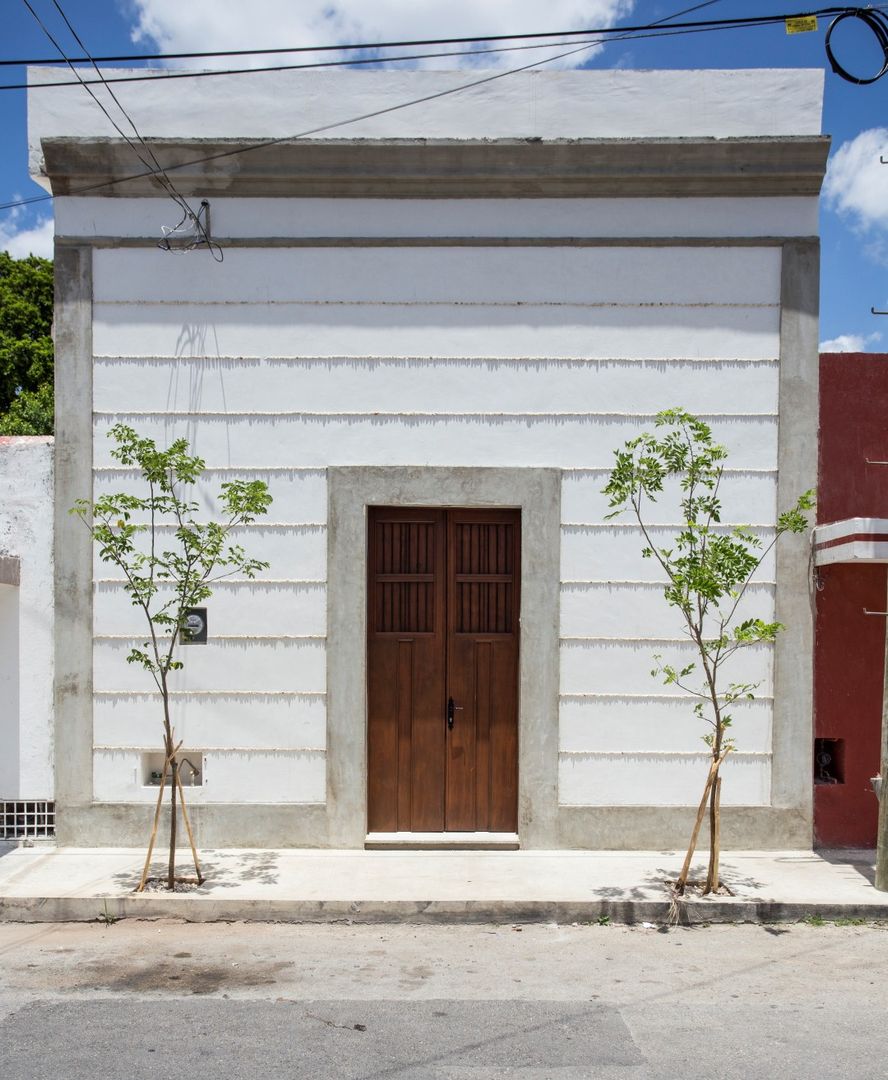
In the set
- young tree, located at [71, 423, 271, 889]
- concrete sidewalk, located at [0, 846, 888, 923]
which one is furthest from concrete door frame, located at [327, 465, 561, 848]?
young tree, located at [71, 423, 271, 889]

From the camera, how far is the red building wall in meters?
8.71

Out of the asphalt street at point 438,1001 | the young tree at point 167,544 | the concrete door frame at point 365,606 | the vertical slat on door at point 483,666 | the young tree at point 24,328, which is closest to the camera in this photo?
the asphalt street at point 438,1001

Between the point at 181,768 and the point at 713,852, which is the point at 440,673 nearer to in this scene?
the point at 181,768

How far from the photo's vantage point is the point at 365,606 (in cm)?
870

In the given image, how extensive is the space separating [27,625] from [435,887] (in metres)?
4.19

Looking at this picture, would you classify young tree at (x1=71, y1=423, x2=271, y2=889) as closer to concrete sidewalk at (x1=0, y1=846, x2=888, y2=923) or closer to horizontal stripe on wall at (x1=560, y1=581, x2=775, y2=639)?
concrete sidewalk at (x1=0, y1=846, x2=888, y2=923)

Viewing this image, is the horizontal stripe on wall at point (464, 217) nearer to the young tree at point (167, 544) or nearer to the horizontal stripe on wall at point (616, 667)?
the young tree at point (167, 544)

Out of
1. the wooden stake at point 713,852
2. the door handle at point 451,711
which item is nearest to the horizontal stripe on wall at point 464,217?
the door handle at point 451,711

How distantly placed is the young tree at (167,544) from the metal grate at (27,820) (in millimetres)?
1190

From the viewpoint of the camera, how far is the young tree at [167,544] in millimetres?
7328

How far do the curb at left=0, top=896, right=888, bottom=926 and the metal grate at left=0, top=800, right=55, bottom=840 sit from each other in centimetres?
157

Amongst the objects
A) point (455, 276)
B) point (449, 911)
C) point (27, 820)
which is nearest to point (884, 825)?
point (449, 911)

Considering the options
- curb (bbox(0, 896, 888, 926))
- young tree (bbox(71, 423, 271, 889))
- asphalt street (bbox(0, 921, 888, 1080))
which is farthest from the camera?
young tree (bbox(71, 423, 271, 889))

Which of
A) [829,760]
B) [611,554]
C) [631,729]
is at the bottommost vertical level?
[829,760]
